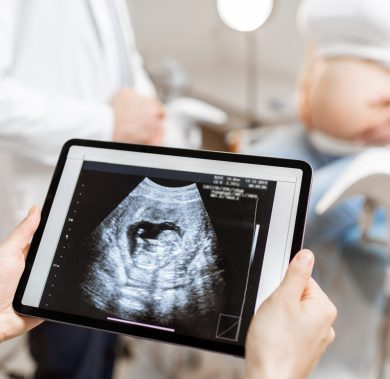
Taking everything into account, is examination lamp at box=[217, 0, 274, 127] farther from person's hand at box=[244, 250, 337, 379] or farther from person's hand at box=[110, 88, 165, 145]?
person's hand at box=[244, 250, 337, 379]

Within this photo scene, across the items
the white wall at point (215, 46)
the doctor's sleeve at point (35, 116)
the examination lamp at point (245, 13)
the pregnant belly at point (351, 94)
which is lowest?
the doctor's sleeve at point (35, 116)

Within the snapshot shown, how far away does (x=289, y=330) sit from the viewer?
1.45 ft

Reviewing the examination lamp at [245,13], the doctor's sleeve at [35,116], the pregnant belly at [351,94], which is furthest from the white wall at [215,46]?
the doctor's sleeve at [35,116]

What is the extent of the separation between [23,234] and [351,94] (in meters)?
0.59

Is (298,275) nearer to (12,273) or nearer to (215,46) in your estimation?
(12,273)

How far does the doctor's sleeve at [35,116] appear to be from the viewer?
2.39 feet

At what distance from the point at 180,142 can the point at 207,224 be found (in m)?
0.53

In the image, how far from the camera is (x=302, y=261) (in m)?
0.47

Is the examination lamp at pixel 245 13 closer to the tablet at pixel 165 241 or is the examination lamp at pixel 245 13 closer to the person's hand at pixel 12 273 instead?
the tablet at pixel 165 241

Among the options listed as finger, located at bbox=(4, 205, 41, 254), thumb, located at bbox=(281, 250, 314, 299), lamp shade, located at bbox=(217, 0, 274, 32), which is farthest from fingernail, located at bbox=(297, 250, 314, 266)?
lamp shade, located at bbox=(217, 0, 274, 32)

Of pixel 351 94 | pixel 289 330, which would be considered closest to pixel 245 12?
pixel 351 94

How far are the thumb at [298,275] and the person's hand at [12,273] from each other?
328 millimetres

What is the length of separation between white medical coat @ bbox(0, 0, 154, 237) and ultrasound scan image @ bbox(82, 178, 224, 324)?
0.86ft

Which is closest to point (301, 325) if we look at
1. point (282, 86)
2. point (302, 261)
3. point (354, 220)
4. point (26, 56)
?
point (302, 261)
